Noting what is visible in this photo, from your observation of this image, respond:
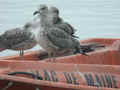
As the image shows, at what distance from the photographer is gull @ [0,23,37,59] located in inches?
141

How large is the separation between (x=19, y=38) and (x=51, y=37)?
562mm

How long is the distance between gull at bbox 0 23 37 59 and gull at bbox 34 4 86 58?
0.37 m

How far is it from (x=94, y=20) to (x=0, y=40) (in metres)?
7.04

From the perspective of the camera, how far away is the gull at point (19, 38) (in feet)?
11.8

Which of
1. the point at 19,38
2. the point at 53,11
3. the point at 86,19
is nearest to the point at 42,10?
the point at 53,11

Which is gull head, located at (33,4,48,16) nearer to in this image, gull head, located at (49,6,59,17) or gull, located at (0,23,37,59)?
gull head, located at (49,6,59,17)

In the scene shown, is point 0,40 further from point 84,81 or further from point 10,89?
point 84,81

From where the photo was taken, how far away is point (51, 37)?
124 inches

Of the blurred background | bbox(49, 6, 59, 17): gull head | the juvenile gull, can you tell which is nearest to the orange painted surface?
the juvenile gull

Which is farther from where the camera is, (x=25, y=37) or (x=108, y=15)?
(x=108, y=15)

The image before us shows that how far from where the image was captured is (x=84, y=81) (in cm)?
268

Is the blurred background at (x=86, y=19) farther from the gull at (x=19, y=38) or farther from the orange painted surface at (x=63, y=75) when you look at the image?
the orange painted surface at (x=63, y=75)

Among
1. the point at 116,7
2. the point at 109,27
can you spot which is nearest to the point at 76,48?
the point at 109,27

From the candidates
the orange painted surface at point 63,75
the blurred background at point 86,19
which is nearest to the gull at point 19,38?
the orange painted surface at point 63,75
